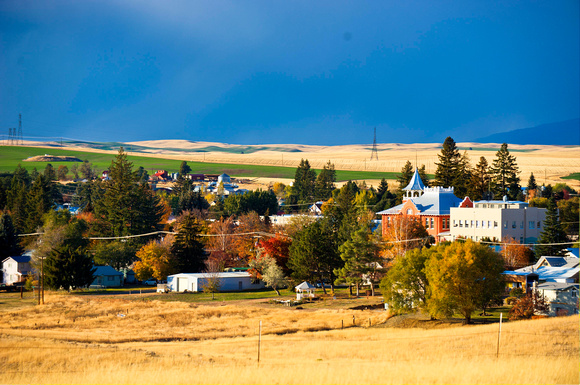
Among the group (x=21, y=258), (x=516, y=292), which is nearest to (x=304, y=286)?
(x=516, y=292)

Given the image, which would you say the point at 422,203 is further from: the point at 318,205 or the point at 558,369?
the point at 558,369

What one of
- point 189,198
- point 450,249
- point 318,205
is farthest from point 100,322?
point 318,205

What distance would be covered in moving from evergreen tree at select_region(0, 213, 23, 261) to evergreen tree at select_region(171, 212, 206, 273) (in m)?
24.6

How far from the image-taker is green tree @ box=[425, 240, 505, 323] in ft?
171

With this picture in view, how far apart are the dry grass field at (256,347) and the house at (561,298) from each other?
8516 millimetres

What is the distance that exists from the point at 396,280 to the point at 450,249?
5.14 meters

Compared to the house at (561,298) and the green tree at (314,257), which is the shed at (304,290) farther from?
the house at (561,298)

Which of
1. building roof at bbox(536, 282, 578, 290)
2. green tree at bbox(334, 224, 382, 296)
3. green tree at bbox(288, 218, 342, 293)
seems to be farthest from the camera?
green tree at bbox(288, 218, 342, 293)

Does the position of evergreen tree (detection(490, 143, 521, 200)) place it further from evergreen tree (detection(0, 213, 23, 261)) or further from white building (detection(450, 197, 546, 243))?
evergreen tree (detection(0, 213, 23, 261))

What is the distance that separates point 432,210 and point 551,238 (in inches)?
778

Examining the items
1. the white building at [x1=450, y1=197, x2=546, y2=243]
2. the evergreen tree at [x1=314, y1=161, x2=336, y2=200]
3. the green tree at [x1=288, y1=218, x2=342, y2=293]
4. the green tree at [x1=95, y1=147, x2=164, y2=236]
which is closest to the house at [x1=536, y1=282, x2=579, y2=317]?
the green tree at [x1=288, y1=218, x2=342, y2=293]

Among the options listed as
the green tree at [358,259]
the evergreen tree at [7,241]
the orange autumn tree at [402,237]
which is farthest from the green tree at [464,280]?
the evergreen tree at [7,241]

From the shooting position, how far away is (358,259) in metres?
69.4

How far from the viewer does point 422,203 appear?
321 feet
